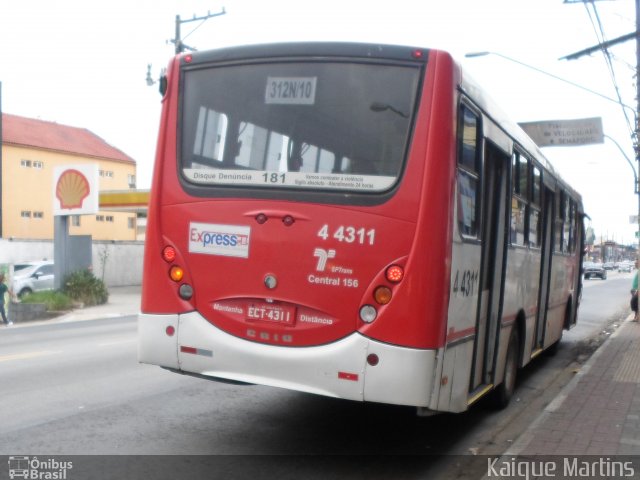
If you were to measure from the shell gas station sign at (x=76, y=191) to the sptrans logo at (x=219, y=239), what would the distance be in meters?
21.4

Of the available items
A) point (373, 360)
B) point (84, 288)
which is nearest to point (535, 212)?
point (373, 360)

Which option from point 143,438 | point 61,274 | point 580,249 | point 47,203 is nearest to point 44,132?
point 47,203

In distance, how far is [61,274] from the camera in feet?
87.8

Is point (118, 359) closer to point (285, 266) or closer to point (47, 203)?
point (285, 266)

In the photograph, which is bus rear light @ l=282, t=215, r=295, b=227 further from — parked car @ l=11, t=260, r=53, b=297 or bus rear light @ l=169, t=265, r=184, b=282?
parked car @ l=11, t=260, r=53, b=297

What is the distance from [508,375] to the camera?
345 inches

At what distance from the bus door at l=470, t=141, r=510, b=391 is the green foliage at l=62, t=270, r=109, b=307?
21275 millimetres

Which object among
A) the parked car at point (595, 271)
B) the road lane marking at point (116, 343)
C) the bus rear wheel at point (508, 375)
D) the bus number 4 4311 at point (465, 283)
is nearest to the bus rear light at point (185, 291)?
the bus number 4 4311 at point (465, 283)

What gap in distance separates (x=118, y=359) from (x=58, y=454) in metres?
5.68

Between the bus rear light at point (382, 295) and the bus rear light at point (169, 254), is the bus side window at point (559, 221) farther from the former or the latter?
the bus rear light at point (169, 254)

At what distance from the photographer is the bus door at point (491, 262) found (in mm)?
6973

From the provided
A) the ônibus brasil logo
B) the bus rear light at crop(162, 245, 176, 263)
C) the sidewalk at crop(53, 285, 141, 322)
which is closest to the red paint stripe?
the bus rear light at crop(162, 245, 176, 263)

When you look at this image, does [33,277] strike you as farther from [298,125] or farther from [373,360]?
[373,360]

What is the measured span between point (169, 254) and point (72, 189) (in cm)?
2215
